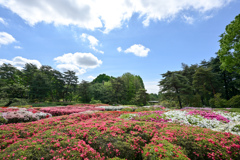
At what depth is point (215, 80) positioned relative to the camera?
24.2m

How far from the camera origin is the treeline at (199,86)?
19656mm

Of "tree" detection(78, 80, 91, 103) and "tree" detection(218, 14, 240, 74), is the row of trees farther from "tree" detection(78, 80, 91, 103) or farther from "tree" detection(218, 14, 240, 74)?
"tree" detection(78, 80, 91, 103)

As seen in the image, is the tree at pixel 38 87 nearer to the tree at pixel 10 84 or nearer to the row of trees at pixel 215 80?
the tree at pixel 10 84

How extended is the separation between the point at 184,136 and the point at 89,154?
3399 mm

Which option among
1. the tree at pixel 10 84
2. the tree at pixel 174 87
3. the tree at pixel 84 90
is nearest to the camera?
the tree at pixel 10 84

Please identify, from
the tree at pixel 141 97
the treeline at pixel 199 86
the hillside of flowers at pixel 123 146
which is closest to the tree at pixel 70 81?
the tree at pixel 141 97

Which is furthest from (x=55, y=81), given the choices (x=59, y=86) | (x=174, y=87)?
(x=174, y=87)

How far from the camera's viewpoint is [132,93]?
136 feet

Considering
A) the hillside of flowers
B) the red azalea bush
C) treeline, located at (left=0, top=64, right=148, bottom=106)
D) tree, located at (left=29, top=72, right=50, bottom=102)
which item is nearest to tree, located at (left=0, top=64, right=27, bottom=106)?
treeline, located at (left=0, top=64, right=148, bottom=106)

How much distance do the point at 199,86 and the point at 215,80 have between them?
3355 millimetres

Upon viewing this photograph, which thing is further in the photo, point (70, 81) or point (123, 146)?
point (70, 81)

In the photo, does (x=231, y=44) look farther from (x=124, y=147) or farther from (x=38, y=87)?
(x=38, y=87)

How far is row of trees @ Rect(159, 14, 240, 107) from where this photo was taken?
446 inches

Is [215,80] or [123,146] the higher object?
[215,80]
